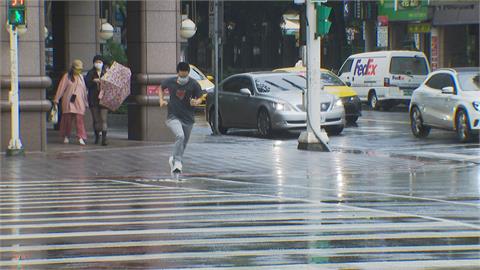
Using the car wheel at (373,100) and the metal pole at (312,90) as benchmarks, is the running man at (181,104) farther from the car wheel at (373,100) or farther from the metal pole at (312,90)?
the car wheel at (373,100)

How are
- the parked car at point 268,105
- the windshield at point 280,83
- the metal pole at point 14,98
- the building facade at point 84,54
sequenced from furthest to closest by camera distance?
1. the windshield at point 280,83
2. the parked car at point 268,105
3. the building facade at point 84,54
4. the metal pole at point 14,98

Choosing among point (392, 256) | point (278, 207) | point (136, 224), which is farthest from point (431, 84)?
point (392, 256)

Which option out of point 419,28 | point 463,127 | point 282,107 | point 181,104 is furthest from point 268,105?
point 419,28

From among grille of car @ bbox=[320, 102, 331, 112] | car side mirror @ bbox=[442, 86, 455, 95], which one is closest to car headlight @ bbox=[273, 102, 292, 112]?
grille of car @ bbox=[320, 102, 331, 112]

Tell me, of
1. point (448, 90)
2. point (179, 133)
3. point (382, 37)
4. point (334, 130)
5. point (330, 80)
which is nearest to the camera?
point (179, 133)

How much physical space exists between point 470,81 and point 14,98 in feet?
31.9

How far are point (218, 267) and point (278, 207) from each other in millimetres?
4326

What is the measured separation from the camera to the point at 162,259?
960 cm

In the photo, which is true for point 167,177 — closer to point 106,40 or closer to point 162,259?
point 162,259

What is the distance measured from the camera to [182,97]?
17812 millimetres

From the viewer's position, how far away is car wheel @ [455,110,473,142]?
79.2ft

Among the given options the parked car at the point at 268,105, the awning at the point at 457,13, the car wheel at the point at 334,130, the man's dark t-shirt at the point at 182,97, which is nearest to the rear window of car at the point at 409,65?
the awning at the point at 457,13

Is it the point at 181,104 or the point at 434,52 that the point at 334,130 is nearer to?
the point at 181,104

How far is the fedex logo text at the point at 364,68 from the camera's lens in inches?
1564
